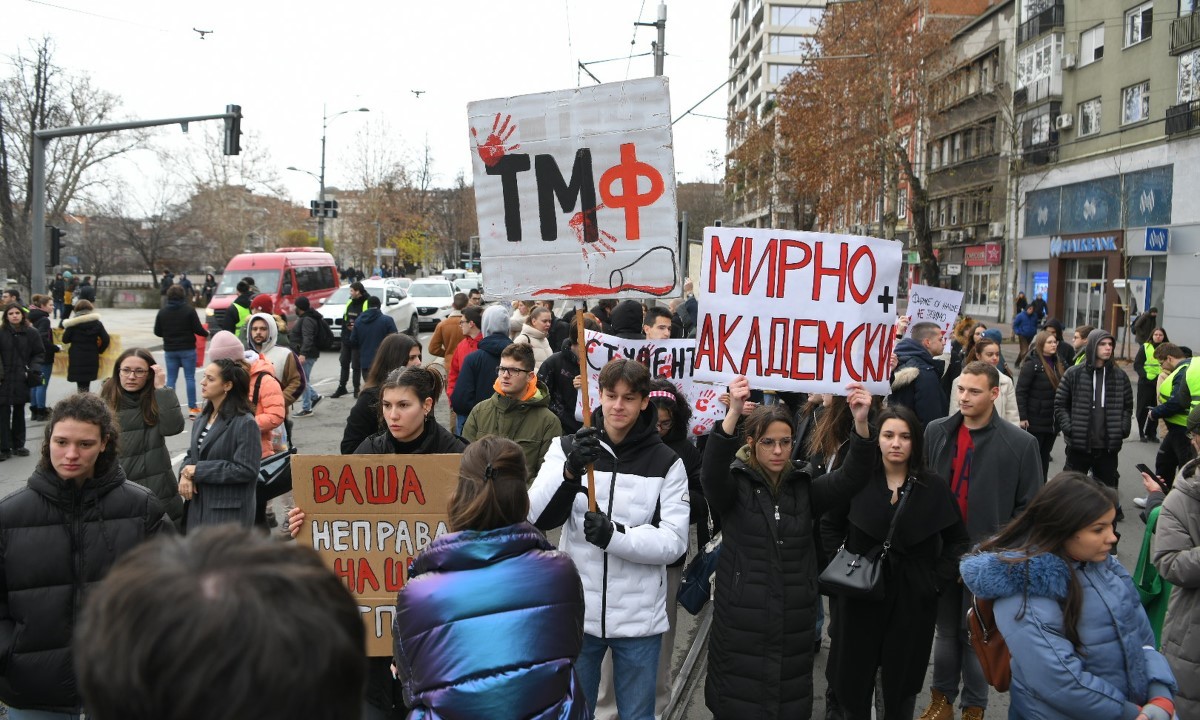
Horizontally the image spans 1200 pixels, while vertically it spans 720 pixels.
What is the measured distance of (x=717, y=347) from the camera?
4.41 m

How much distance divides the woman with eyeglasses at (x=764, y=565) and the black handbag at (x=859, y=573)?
181 millimetres

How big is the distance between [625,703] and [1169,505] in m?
2.33

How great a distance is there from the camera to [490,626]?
2314 millimetres

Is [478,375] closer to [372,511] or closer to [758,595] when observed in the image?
[372,511]

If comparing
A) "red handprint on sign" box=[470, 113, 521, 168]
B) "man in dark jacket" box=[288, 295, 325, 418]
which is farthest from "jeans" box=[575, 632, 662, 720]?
"man in dark jacket" box=[288, 295, 325, 418]

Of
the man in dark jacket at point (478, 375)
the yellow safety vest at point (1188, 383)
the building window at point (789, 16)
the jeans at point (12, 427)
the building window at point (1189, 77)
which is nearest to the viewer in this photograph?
the man in dark jacket at point (478, 375)

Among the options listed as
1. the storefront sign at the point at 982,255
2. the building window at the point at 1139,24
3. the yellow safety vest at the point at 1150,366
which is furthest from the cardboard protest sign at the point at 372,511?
the storefront sign at the point at 982,255

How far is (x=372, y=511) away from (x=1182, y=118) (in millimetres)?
31894

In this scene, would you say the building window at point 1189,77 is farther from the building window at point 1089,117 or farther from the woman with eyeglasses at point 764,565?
the woman with eyeglasses at point 764,565

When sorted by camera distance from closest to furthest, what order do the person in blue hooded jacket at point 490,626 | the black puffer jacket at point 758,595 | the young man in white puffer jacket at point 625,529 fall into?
the person in blue hooded jacket at point 490,626 < the young man in white puffer jacket at point 625,529 < the black puffer jacket at point 758,595

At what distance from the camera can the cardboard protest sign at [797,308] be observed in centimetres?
437

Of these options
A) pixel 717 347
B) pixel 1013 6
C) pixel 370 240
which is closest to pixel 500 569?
pixel 717 347

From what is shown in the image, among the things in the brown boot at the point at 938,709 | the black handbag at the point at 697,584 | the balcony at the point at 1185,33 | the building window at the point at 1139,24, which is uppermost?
the building window at the point at 1139,24

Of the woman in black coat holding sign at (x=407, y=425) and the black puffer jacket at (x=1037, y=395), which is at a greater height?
the woman in black coat holding sign at (x=407, y=425)
